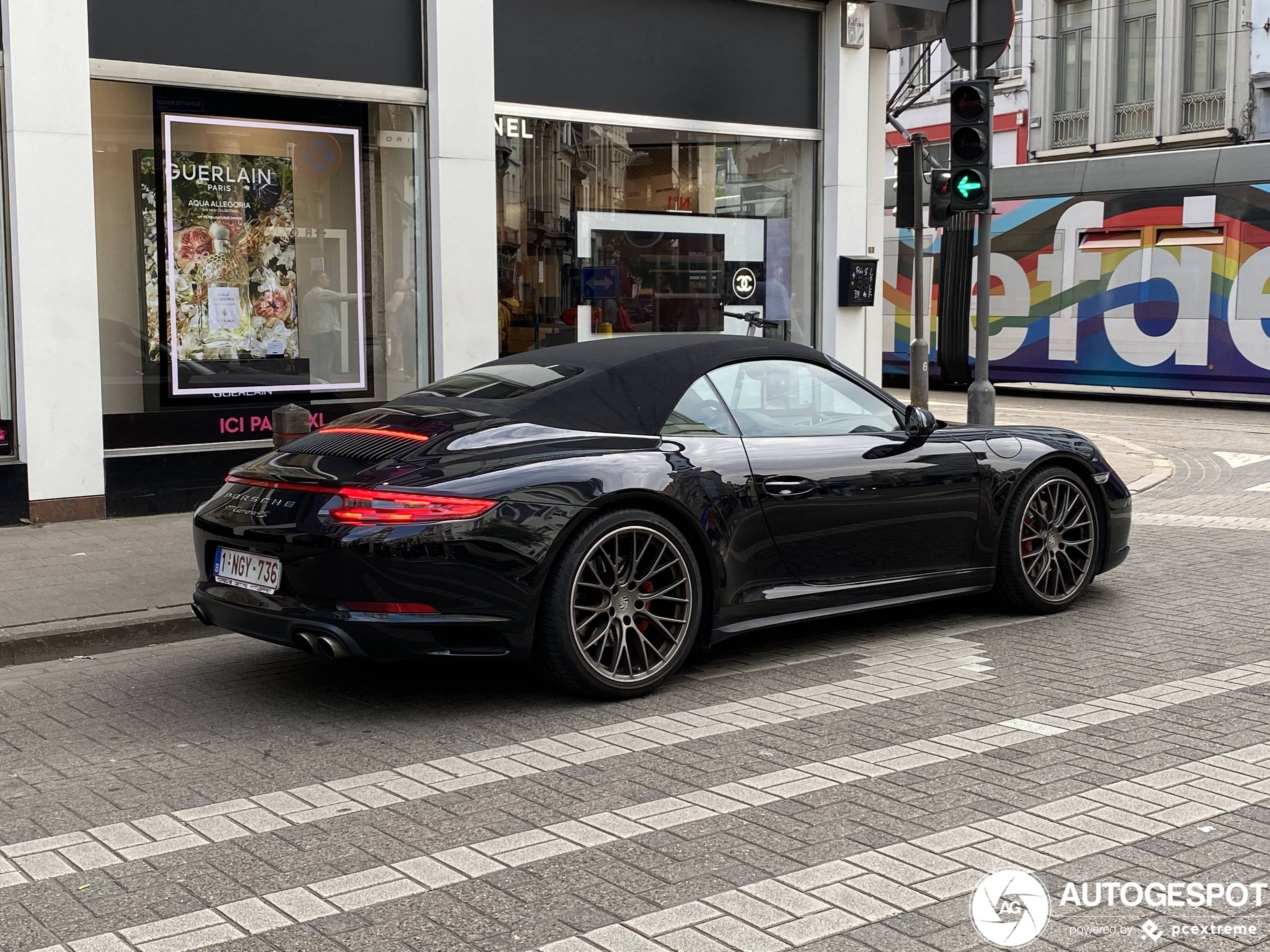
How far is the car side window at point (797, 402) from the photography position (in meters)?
6.15

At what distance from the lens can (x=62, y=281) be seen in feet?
32.0

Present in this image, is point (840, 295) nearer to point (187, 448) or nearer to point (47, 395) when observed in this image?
point (187, 448)

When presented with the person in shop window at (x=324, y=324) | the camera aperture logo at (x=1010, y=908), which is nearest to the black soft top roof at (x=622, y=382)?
the camera aperture logo at (x=1010, y=908)

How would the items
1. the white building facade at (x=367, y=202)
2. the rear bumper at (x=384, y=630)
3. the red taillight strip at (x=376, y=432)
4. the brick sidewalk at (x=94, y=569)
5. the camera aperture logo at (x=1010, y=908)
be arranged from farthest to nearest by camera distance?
1. the white building facade at (x=367, y=202)
2. the brick sidewalk at (x=94, y=569)
3. the red taillight strip at (x=376, y=432)
4. the rear bumper at (x=384, y=630)
5. the camera aperture logo at (x=1010, y=908)

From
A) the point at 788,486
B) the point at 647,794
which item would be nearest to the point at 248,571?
the point at 647,794

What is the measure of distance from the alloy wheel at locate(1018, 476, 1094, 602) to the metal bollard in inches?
151

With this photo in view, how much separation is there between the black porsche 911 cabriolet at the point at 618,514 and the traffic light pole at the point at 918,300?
6.45 metres

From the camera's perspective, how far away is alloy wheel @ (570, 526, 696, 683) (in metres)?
5.41

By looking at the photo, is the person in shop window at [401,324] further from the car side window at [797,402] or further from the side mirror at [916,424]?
the side mirror at [916,424]

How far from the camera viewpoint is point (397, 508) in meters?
5.13

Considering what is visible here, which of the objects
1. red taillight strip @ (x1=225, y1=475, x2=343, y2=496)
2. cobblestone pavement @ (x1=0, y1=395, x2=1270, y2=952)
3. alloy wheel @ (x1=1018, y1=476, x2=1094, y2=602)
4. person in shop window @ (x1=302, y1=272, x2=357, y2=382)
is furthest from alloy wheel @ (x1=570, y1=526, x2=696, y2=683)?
person in shop window @ (x1=302, y1=272, x2=357, y2=382)

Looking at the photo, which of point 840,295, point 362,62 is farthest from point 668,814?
point 840,295

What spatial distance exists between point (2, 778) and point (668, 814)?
7.40 ft

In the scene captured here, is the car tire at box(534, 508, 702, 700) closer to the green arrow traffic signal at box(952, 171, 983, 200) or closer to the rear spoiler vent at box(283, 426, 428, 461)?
the rear spoiler vent at box(283, 426, 428, 461)
